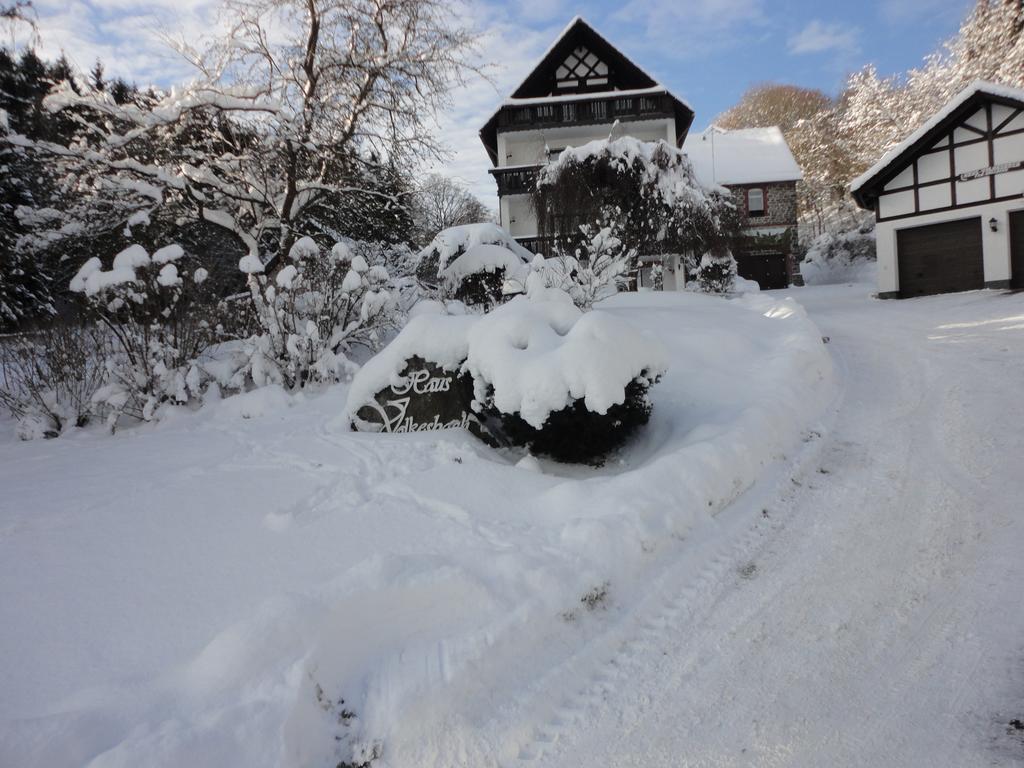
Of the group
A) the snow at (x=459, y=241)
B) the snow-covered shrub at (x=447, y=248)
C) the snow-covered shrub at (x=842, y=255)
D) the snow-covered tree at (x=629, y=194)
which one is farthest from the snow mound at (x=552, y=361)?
the snow-covered shrub at (x=842, y=255)

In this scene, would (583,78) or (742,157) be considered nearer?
(583,78)

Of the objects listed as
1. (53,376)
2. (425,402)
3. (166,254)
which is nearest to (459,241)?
(166,254)

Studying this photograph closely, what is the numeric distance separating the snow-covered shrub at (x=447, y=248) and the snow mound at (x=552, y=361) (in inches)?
302

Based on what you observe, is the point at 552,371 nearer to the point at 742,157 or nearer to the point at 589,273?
the point at 589,273

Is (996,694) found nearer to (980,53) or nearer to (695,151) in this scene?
(980,53)

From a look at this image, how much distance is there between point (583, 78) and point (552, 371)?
25.3 metres

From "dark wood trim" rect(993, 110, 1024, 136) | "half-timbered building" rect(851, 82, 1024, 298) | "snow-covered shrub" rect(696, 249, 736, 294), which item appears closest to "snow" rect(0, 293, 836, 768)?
"half-timbered building" rect(851, 82, 1024, 298)

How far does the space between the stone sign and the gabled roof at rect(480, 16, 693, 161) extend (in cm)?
2249

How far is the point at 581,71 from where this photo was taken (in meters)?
26.6

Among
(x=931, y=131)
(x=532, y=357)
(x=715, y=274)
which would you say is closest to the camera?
(x=532, y=357)

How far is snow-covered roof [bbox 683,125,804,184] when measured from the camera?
108 feet

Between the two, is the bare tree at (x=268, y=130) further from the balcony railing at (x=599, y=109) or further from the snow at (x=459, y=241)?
the balcony railing at (x=599, y=109)

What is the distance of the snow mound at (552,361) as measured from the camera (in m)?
4.81

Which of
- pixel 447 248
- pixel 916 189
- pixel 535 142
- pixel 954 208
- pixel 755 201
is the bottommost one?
pixel 447 248
